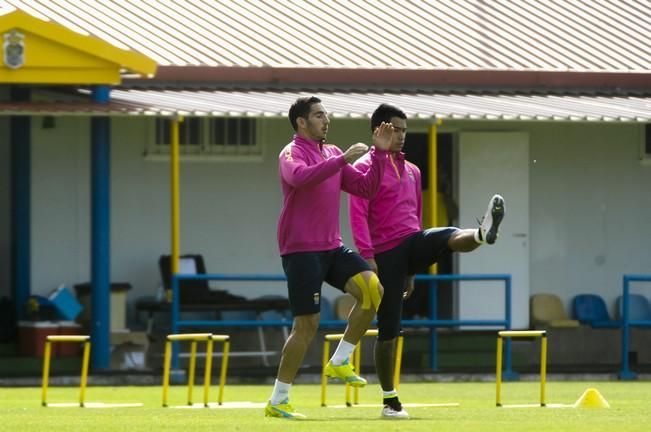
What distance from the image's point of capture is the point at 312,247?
11.5 metres

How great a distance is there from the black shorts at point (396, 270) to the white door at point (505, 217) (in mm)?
9200

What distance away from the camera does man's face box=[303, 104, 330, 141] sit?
11562 mm

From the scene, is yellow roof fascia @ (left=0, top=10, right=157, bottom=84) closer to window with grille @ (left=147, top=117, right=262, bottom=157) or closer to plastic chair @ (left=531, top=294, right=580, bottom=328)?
window with grille @ (left=147, top=117, right=262, bottom=157)

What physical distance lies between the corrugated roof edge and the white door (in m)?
0.64

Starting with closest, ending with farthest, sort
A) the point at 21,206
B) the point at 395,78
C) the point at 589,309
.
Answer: the point at 21,206 < the point at 395,78 < the point at 589,309

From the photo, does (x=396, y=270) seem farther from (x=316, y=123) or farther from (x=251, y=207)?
(x=251, y=207)

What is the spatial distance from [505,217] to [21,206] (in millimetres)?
5342

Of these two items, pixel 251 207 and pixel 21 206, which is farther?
pixel 251 207

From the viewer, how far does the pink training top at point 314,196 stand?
1148 centimetres

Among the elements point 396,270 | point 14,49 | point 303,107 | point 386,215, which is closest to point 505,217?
point 14,49

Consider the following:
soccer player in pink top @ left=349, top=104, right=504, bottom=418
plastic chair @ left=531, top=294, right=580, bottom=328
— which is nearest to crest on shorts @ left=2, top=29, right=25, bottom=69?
soccer player in pink top @ left=349, top=104, right=504, bottom=418

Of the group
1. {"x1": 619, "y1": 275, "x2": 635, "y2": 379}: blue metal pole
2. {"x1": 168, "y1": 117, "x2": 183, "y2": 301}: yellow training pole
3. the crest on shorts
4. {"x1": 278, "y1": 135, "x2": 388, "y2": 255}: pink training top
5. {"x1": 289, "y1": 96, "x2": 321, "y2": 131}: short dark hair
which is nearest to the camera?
{"x1": 278, "y1": 135, "x2": 388, "y2": 255}: pink training top

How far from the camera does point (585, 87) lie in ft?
71.1

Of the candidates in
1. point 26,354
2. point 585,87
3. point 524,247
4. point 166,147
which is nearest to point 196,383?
point 26,354
